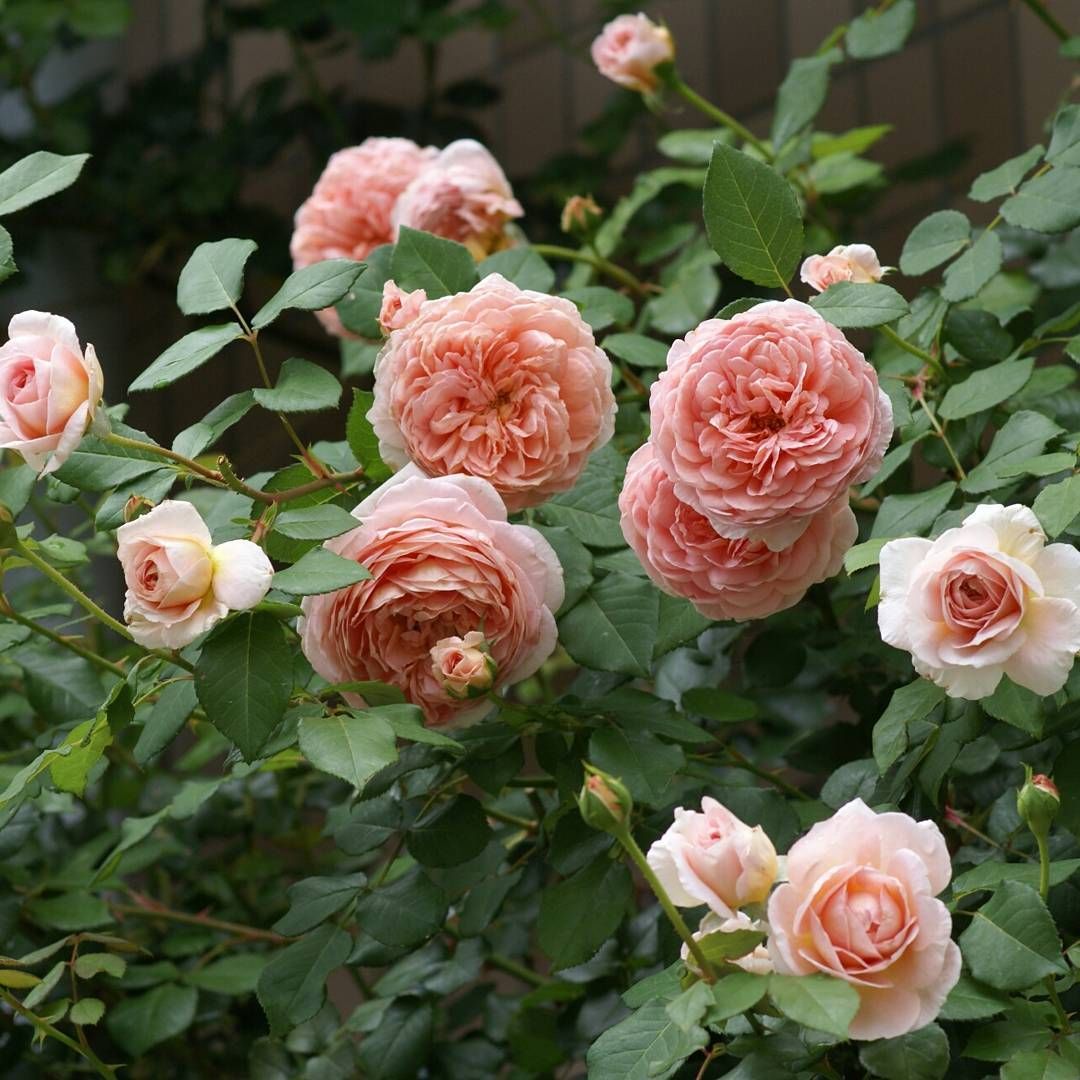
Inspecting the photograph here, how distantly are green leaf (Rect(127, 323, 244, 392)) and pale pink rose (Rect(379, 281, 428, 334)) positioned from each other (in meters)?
0.07

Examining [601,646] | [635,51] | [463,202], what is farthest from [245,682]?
[635,51]

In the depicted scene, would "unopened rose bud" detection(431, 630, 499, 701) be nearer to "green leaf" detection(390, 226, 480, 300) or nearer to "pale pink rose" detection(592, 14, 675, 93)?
"green leaf" detection(390, 226, 480, 300)

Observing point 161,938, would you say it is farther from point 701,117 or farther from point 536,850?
point 701,117

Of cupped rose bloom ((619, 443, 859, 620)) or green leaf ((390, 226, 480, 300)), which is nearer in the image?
cupped rose bloom ((619, 443, 859, 620))

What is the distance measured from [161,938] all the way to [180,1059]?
8cm

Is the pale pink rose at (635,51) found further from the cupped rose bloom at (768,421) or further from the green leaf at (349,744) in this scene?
the green leaf at (349,744)

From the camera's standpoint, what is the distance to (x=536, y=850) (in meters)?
0.83

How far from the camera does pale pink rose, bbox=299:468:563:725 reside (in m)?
0.61

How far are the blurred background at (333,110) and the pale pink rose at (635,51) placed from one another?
46cm

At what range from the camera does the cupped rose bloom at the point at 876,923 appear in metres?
0.46

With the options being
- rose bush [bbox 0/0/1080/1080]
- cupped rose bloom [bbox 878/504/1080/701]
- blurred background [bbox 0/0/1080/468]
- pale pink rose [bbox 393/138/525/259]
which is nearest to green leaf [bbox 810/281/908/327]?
rose bush [bbox 0/0/1080/1080]

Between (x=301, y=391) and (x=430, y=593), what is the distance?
4.9 inches

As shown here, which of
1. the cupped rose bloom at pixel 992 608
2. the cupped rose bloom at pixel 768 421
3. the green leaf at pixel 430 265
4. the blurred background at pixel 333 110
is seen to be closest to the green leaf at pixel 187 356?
the green leaf at pixel 430 265

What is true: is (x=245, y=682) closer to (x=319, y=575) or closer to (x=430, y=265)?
(x=319, y=575)
